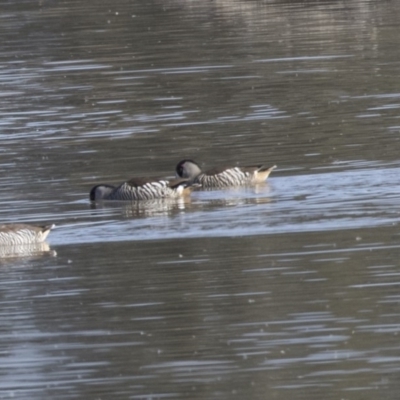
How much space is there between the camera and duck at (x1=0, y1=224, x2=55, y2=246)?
54.0 ft

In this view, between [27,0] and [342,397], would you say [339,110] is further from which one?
[27,0]

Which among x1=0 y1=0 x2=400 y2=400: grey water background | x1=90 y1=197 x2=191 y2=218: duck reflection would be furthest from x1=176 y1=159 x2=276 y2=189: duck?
x1=90 y1=197 x2=191 y2=218: duck reflection

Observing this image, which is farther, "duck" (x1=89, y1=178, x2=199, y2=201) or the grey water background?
"duck" (x1=89, y1=178, x2=199, y2=201)

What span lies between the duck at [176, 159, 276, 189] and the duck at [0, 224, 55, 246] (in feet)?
11.3

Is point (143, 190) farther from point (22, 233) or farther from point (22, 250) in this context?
point (22, 233)

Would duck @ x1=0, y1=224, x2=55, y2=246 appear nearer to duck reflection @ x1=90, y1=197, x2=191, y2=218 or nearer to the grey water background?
the grey water background

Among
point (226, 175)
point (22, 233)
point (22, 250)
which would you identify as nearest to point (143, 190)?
point (226, 175)

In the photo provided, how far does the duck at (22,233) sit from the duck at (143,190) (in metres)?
2.69

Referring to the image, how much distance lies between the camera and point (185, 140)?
23.7 m

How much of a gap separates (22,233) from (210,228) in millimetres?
1949

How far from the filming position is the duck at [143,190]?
19.1 metres

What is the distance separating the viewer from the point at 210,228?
55.2ft

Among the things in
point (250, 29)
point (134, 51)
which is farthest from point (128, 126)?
point (250, 29)

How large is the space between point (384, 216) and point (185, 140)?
7544mm
